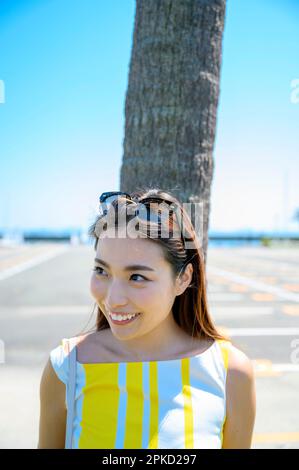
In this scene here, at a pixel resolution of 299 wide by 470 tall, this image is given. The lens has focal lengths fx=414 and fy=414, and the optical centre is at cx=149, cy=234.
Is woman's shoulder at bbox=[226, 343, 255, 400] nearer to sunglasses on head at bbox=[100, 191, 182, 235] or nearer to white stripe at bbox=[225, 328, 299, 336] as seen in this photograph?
sunglasses on head at bbox=[100, 191, 182, 235]

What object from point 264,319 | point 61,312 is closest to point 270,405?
point 264,319

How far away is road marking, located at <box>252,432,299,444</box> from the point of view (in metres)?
2.99

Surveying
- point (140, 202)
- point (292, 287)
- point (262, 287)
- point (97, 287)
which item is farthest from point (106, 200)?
point (292, 287)

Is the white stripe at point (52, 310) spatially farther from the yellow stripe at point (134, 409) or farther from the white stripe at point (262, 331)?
the yellow stripe at point (134, 409)

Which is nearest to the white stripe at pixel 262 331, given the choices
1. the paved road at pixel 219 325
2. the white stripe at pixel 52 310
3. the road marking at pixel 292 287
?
the paved road at pixel 219 325

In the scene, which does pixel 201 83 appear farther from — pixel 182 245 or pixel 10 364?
pixel 10 364

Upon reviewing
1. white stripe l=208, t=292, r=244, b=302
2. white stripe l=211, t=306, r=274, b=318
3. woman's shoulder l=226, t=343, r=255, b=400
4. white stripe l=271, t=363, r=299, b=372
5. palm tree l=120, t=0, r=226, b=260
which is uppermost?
palm tree l=120, t=0, r=226, b=260

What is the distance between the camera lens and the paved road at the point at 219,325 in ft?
10.6

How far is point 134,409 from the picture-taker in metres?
1.36

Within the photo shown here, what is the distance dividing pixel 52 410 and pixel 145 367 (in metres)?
0.36

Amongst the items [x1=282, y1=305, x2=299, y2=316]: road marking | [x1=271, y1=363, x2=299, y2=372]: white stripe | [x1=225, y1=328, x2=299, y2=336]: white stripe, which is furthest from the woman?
[x1=282, y1=305, x2=299, y2=316]: road marking

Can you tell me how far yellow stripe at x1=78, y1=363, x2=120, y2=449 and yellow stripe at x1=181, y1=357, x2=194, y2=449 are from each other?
0.22m

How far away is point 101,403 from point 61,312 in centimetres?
618

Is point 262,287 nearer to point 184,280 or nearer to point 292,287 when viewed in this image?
point 292,287
